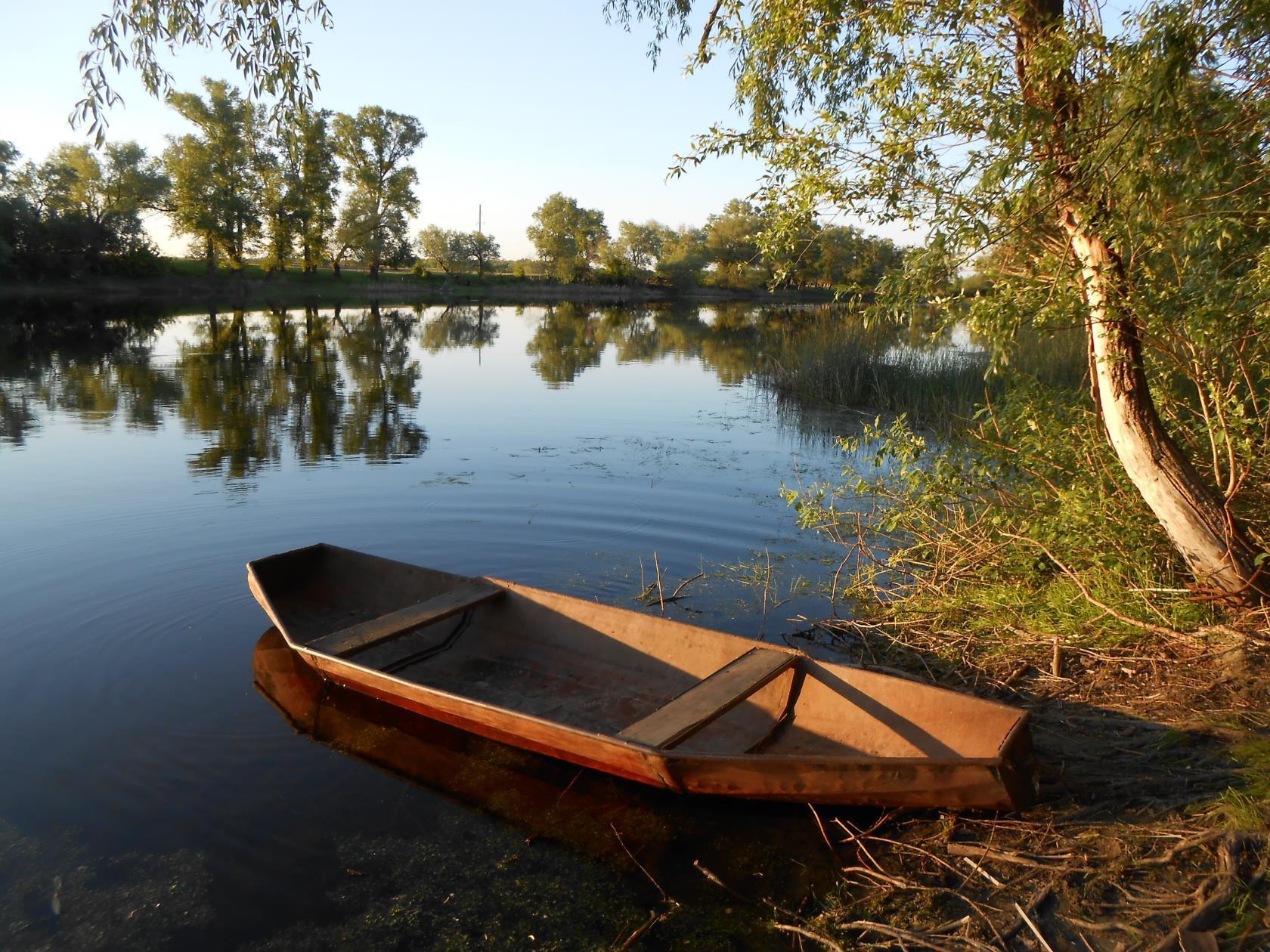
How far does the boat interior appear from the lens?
4.40 m

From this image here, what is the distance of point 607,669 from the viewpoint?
5836mm

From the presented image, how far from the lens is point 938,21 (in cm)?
540

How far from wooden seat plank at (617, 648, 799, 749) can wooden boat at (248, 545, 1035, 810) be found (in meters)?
0.01

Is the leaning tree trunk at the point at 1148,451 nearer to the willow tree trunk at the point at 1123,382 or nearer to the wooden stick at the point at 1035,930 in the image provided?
the willow tree trunk at the point at 1123,382

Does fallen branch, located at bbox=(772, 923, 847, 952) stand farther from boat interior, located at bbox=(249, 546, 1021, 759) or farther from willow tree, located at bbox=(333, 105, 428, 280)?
willow tree, located at bbox=(333, 105, 428, 280)

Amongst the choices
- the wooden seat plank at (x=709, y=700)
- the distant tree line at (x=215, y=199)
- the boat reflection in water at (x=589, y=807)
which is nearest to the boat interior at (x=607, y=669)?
the wooden seat plank at (x=709, y=700)

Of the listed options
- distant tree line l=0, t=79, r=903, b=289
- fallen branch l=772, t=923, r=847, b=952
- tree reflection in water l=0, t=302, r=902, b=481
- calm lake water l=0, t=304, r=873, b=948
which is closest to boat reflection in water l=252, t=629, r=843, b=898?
calm lake water l=0, t=304, r=873, b=948

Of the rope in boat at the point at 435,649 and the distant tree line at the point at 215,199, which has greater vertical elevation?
Answer: the distant tree line at the point at 215,199

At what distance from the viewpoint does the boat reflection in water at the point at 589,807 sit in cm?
404

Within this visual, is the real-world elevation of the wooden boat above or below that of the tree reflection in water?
below

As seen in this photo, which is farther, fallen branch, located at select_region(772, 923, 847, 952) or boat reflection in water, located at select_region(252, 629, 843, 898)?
boat reflection in water, located at select_region(252, 629, 843, 898)

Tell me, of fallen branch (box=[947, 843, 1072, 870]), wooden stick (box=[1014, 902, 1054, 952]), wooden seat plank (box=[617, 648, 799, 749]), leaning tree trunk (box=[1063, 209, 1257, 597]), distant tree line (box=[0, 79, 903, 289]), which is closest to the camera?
wooden stick (box=[1014, 902, 1054, 952])

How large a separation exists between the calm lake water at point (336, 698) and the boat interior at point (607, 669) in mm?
480

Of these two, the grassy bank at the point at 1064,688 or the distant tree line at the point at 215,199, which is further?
the distant tree line at the point at 215,199
